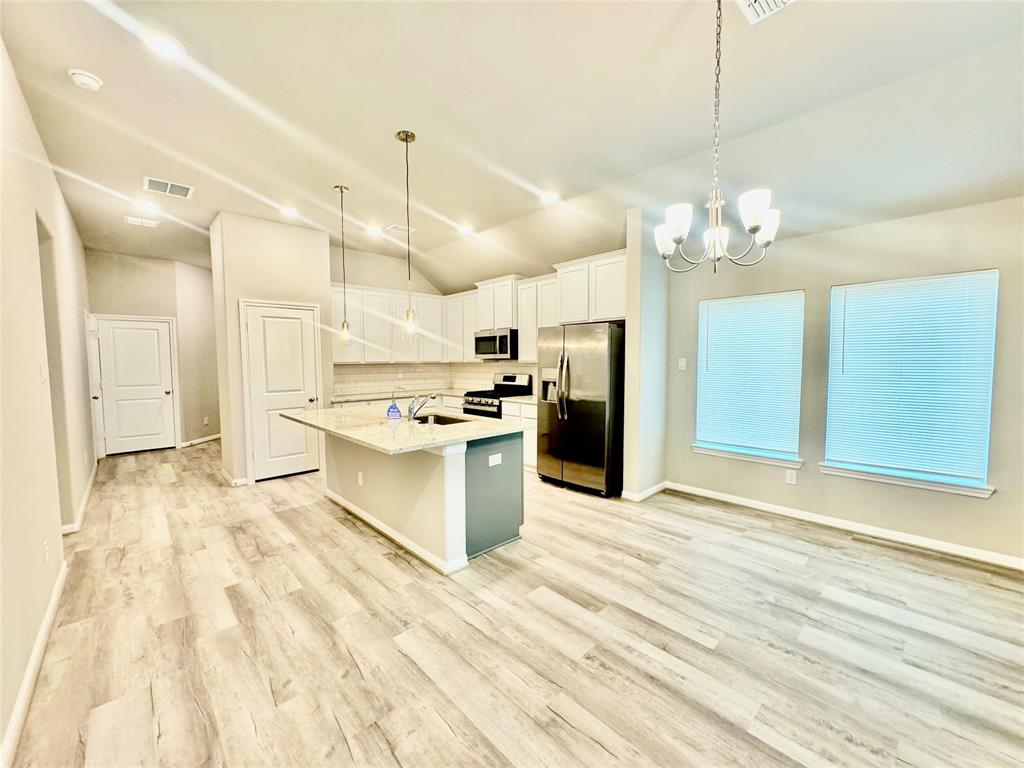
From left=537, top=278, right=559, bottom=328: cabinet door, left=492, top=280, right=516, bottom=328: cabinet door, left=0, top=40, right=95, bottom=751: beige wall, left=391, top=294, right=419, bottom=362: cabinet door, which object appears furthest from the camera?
left=391, top=294, right=419, bottom=362: cabinet door

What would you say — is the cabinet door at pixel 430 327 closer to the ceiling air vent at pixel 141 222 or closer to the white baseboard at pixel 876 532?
the ceiling air vent at pixel 141 222

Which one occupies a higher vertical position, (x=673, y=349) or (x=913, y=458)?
(x=673, y=349)

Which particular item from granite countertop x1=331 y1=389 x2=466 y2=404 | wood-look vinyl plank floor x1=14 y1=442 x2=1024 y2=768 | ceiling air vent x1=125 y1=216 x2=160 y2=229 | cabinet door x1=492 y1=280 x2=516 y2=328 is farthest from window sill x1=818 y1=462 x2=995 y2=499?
ceiling air vent x1=125 y1=216 x2=160 y2=229

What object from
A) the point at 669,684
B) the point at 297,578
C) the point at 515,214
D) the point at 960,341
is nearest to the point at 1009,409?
the point at 960,341

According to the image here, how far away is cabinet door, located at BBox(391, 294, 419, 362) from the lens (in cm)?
614

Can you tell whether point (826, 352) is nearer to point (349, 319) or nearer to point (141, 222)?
point (349, 319)

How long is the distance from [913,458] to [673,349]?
2.02 meters

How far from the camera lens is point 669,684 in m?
1.78

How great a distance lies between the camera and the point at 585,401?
4.16 m

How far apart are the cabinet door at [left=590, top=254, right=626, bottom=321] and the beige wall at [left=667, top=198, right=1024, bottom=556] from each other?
0.58 metres

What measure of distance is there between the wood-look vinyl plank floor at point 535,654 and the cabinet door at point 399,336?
Result: 334cm

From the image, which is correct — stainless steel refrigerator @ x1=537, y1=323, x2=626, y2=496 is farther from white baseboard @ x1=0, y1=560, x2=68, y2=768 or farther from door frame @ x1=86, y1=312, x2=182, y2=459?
door frame @ x1=86, y1=312, x2=182, y2=459

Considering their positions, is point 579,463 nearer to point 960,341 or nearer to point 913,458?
point 913,458

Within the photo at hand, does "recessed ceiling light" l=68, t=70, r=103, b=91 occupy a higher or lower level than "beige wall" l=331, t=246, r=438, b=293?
higher
